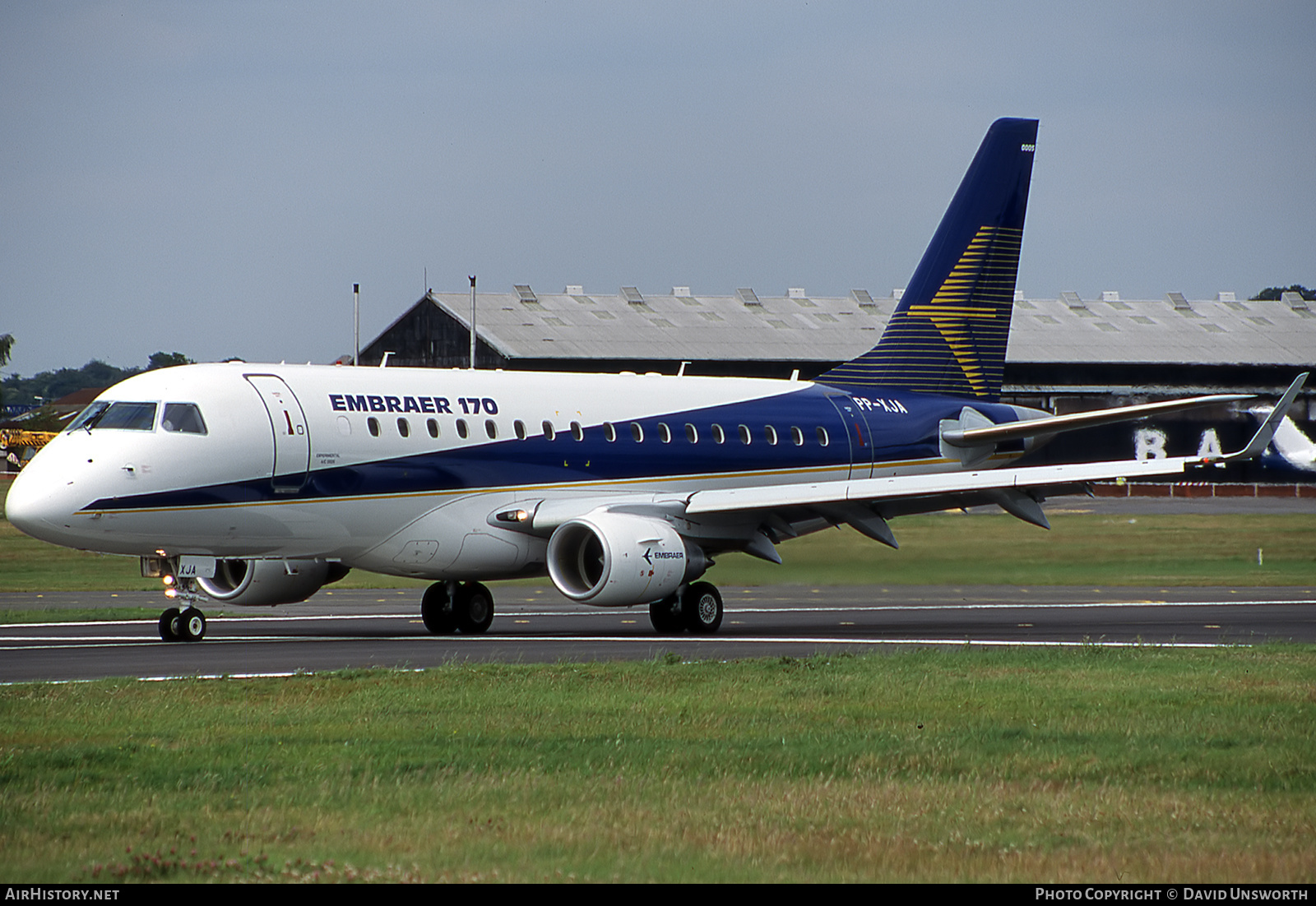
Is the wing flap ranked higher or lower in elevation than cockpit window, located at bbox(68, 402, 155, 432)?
lower

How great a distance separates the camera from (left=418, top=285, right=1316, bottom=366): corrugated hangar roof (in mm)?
76812

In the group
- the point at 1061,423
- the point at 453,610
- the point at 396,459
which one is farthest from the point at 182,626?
the point at 1061,423

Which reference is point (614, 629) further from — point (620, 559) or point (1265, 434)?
point (1265, 434)

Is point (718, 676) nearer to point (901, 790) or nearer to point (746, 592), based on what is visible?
point (901, 790)

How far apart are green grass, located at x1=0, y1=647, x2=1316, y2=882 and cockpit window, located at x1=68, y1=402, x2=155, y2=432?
263 inches

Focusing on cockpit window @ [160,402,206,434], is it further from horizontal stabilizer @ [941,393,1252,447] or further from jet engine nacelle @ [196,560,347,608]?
horizontal stabilizer @ [941,393,1252,447]

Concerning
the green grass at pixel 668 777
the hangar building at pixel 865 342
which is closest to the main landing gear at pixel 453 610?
the green grass at pixel 668 777

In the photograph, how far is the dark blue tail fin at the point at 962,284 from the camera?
33281mm

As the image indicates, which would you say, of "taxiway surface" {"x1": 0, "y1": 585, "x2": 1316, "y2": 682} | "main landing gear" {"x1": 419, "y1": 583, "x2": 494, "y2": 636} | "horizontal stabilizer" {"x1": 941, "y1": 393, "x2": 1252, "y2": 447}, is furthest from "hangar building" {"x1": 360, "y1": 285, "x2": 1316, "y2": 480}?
"main landing gear" {"x1": 419, "y1": 583, "x2": 494, "y2": 636}

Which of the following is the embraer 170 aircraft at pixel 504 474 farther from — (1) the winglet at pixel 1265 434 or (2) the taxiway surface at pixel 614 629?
(2) the taxiway surface at pixel 614 629

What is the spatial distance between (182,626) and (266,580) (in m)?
2.77

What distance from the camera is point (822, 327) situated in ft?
275

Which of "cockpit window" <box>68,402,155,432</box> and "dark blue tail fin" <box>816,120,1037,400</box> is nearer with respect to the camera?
"cockpit window" <box>68,402,155,432</box>

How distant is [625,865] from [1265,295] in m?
161
